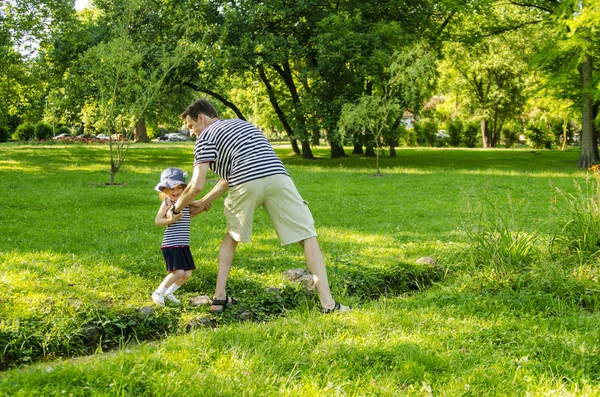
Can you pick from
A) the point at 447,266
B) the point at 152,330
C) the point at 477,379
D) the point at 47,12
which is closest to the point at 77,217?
the point at 152,330

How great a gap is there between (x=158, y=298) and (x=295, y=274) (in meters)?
1.65

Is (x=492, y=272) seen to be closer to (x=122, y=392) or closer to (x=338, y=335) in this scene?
(x=338, y=335)

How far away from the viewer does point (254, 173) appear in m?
5.30

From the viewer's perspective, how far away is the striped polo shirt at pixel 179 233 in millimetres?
5531

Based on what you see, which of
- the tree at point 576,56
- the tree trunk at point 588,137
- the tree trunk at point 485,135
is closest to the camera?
the tree at point 576,56

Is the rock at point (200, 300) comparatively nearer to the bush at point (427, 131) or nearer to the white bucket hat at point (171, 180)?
the white bucket hat at point (171, 180)

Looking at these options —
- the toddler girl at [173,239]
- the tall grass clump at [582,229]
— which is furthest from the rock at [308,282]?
the tall grass clump at [582,229]

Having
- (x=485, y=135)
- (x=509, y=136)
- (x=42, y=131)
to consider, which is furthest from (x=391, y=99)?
(x=42, y=131)

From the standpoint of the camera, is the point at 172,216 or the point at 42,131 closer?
the point at 172,216

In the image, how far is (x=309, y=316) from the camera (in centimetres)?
504

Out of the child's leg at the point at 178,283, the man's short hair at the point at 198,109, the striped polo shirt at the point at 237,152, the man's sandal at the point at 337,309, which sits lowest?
the man's sandal at the point at 337,309

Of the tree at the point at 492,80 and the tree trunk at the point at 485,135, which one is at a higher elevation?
the tree at the point at 492,80

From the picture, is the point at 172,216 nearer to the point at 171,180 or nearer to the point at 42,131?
the point at 171,180

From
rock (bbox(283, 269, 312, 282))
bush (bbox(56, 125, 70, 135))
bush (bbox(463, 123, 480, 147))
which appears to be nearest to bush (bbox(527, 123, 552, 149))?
bush (bbox(463, 123, 480, 147))
